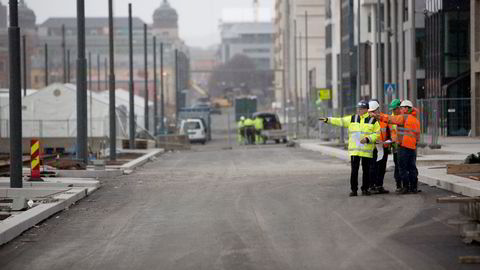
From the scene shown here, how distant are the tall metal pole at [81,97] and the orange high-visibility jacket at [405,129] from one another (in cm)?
1317

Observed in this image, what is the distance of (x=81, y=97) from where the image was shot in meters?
32.4

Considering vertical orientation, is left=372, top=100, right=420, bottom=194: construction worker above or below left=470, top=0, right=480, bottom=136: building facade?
below

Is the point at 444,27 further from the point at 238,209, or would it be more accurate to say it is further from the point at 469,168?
the point at 238,209

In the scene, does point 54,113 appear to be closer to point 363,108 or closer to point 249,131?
point 249,131

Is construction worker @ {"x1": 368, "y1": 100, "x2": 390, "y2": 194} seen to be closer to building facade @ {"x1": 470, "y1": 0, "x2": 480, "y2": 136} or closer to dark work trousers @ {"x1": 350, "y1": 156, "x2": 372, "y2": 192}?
dark work trousers @ {"x1": 350, "y1": 156, "x2": 372, "y2": 192}

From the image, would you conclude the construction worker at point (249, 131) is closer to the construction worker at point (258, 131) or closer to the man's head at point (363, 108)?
the construction worker at point (258, 131)

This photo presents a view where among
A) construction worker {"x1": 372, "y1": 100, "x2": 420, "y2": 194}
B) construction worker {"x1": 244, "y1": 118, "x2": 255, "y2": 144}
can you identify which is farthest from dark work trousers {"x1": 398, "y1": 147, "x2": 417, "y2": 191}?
construction worker {"x1": 244, "y1": 118, "x2": 255, "y2": 144}

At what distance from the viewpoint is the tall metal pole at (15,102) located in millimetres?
20938

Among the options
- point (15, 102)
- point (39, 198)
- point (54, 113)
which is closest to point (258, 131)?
point (54, 113)

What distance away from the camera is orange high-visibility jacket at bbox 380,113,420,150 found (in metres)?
20.4

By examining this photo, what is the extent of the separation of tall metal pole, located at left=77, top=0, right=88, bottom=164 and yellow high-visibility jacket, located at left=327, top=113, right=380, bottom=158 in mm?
12982

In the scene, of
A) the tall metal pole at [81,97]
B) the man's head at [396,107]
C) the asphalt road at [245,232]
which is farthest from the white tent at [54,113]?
the man's head at [396,107]

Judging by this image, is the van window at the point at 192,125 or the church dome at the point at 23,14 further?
the van window at the point at 192,125

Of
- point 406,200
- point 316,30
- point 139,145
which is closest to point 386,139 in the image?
point 406,200
